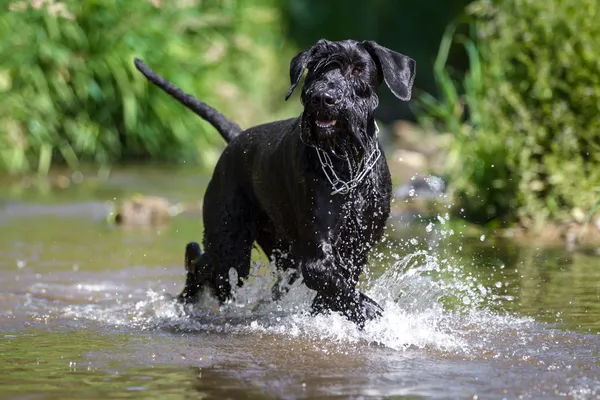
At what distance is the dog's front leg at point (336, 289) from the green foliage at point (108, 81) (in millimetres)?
6940

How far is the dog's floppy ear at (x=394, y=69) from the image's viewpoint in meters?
5.11

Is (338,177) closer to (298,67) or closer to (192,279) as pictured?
(298,67)

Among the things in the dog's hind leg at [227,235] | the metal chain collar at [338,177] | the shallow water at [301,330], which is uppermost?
the metal chain collar at [338,177]

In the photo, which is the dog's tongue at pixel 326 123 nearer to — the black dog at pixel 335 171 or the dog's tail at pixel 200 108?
the black dog at pixel 335 171

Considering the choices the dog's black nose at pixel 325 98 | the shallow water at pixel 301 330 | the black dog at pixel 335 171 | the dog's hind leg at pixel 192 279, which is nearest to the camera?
the shallow water at pixel 301 330

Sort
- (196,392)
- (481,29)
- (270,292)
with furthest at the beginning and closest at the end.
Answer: (481,29)
(270,292)
(196,392)

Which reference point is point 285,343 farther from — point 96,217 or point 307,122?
point 96,217

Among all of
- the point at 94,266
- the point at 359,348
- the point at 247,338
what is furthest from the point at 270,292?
the point at 94,266

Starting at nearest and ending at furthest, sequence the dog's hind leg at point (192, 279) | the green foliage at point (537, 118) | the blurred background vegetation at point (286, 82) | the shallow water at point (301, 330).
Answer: the shallow water at point (301, 330) → the dog's hind leg at point (192, 279) → the green foliage at point (537, 118) → the blurred background vegetation at point (286, 82)

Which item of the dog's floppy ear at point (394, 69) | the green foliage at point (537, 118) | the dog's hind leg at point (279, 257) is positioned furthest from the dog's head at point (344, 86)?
the green foliage at point (537, 118)

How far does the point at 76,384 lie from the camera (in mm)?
4215

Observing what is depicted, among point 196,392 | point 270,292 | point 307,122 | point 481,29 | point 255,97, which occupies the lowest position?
point 196,392

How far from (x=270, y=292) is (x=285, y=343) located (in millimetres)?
1142

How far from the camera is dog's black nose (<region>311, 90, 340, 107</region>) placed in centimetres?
477
